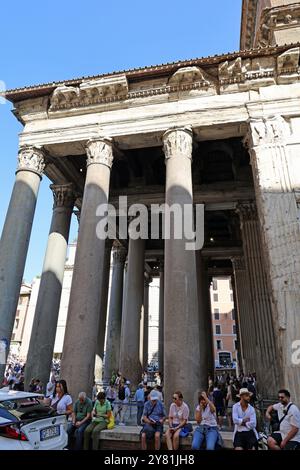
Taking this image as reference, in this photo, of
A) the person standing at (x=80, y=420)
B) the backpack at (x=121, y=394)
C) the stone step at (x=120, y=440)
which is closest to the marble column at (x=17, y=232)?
the backpack at (x=121, y=394)

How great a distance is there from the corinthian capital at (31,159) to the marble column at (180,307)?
→ 4.98 meters

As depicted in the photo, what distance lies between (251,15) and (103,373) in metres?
22.4

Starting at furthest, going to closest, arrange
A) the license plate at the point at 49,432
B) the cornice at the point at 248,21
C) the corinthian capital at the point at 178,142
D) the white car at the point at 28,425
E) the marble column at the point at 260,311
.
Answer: the cornice at the point at 248,21
the marble column at the point at 260,311
the corinthian capital at the point at 178,142
the license plate at the point at 49,432
the white car at the point at 28,425

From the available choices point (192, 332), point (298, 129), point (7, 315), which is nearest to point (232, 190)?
point (298, 129)

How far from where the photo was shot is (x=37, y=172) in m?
11.7

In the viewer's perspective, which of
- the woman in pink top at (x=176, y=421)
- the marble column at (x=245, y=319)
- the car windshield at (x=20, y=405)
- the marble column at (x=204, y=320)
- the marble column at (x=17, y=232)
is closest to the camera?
the car windshield at (x=20, y=405)

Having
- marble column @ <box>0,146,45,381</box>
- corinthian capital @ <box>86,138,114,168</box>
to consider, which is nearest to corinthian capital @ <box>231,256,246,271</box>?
corinthian capital @ <box>86,138,114,168</box>

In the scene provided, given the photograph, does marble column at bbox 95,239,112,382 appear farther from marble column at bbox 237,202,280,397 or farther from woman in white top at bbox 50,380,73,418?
woman in white top at bbox 50,380,73,418

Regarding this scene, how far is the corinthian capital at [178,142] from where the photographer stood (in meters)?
10.4

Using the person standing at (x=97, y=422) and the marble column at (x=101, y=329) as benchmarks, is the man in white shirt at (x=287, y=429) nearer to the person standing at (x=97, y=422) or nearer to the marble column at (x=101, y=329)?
the person standing at (x=97, y=422)

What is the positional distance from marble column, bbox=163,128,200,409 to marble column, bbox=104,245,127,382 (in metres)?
10.3

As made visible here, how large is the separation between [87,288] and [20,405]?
4.47m

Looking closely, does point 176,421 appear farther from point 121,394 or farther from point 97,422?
point 121,394

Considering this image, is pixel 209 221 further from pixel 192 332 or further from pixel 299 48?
pixel 192 332
